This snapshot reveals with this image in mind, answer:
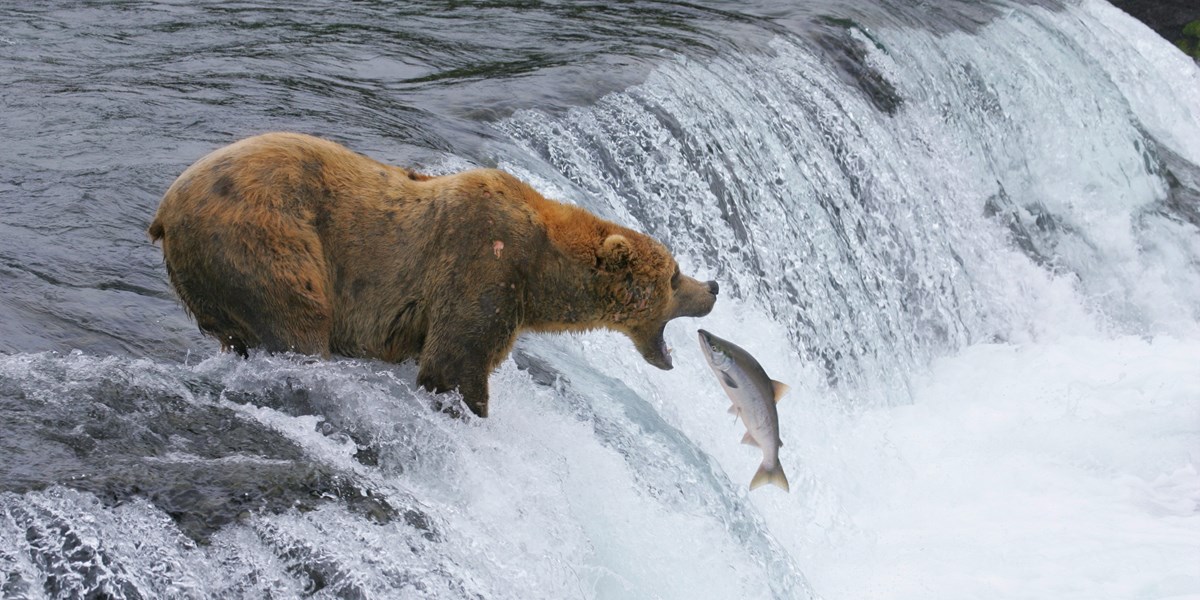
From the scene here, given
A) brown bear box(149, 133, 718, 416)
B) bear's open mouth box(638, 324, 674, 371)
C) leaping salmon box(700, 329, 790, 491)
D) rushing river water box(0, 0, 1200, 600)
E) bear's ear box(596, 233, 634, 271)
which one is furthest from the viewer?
bear's open mouth box(638, 324, 674, 371)

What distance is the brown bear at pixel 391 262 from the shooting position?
166 inches

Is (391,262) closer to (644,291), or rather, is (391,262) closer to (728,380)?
(644,291)

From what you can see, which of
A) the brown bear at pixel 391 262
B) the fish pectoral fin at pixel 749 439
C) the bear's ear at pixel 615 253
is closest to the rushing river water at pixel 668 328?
the brown bear at pixel 391 262

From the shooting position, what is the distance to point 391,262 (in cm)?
461

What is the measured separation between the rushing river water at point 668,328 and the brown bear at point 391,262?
0.57 ft

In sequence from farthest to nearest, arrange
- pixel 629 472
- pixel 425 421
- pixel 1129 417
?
pixel 1129 417, pixel 629 472, pixel 425 421

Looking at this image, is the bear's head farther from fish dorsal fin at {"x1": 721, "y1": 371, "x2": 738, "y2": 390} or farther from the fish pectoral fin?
the fish pectoral fin

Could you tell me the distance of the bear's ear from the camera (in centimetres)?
488

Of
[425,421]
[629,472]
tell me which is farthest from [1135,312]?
[425,421]

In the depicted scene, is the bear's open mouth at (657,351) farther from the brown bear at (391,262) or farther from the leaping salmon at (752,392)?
the leaping salmon at (752,392)

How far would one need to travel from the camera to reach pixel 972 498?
7.55 meters

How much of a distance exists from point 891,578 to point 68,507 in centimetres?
406

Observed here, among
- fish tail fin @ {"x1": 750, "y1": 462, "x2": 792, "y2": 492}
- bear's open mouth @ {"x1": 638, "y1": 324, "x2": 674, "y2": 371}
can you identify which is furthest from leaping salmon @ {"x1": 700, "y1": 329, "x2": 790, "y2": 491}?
bear's open mouth @ {"x1": 638, "y1": 324, "x2": 674, "y2": 371}

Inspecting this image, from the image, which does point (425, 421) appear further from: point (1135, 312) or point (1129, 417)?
point (1135, 312)
